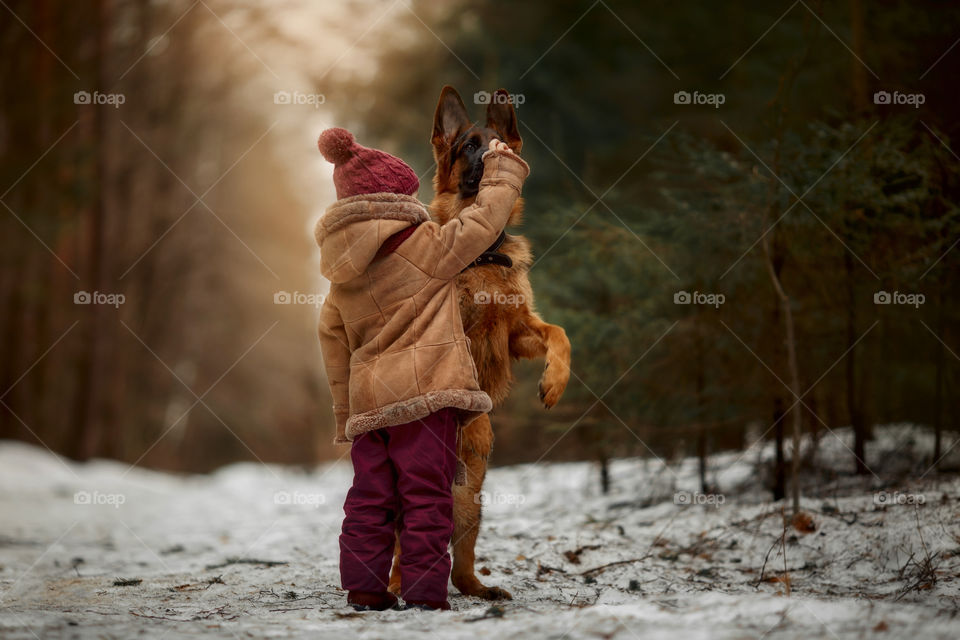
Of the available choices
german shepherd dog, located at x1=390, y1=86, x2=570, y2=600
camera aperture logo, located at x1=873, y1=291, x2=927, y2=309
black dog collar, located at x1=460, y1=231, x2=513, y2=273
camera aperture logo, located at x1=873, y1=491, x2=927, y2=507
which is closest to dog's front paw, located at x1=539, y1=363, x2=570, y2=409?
german shepherd dog, located at x1=390, y1=86, x2=570, y2=600

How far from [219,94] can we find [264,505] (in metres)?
11.1

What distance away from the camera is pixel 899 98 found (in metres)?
5.52

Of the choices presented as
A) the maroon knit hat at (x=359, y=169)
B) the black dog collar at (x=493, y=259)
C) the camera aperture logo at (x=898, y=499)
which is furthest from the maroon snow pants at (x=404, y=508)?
the camera aperture logo at (x=898, y=499)

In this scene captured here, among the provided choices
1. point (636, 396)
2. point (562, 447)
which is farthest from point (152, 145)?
point (636, 396)

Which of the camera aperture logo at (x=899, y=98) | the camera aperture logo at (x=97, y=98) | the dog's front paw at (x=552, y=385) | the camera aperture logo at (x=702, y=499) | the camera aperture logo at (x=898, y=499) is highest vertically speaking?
the camera aperture logo at (x=97, y=98)

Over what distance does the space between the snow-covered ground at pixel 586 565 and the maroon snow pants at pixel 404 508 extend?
0.21m

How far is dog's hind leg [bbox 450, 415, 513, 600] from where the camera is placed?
3953 millimetres

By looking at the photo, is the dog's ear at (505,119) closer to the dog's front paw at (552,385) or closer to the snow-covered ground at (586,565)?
the dog's front paw at (552,385)

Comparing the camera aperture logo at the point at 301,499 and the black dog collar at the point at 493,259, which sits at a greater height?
the black dog collar at the point at 493,259

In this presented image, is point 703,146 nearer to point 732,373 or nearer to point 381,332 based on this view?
point 732,373

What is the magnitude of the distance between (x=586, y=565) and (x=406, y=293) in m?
2.15

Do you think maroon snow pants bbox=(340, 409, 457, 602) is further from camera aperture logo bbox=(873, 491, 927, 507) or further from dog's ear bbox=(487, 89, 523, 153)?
camera aperture logo bbox=(873, 491, 927, 507)

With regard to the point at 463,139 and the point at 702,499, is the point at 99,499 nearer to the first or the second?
the point at 702,499

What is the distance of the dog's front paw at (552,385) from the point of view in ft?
12.2
